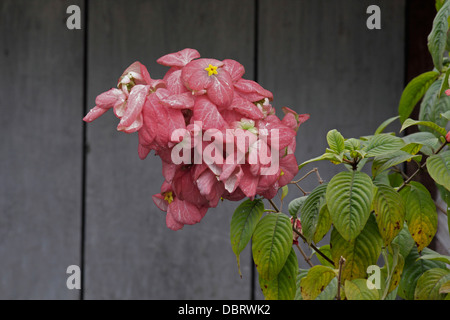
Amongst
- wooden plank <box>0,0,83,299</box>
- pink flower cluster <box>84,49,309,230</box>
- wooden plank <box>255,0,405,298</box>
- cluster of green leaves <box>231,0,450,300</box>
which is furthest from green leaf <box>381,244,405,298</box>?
wooden plank <box>0,0,83,299</box>

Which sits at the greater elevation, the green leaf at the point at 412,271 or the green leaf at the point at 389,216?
the green leaf at the point at 389,216

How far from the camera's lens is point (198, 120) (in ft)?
1.53

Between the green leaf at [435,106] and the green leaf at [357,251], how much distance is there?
304mm

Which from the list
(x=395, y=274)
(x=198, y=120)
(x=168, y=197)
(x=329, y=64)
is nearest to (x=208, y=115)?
(x=198, y=120)

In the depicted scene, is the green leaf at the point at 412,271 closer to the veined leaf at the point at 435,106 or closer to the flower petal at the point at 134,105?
the veined leaf at the point at 435,106

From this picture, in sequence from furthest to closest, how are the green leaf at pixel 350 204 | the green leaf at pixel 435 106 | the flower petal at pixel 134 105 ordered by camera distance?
the green leaf at pixel 435 106
the green leaf at pixel 350 204
the flower petal at pixel 134 105

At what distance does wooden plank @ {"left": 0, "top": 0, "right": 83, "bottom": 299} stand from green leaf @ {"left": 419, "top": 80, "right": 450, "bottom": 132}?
1097mm

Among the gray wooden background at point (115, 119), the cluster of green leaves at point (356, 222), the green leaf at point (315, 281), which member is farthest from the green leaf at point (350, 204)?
the gray wooden background at point (115, 119)

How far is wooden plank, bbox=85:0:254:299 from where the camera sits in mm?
1555

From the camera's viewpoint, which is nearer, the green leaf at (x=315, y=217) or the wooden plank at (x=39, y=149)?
the green leaf at (x=315, y=217)

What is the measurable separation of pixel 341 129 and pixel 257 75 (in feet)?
1.02

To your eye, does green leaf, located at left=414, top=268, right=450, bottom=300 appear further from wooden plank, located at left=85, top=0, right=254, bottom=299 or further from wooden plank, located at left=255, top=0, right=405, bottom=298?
wooden plank, located at left=85, top=0, right=254, bottom=299

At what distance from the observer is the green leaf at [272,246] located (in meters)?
0.63
